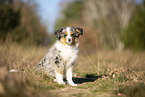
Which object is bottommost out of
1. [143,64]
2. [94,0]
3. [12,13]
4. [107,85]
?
[107,85]

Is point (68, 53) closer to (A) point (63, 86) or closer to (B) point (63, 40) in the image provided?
(B) point (63, 40)

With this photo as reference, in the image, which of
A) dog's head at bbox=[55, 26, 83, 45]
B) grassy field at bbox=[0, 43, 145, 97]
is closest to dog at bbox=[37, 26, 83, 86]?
dog's head at bbox=[55, 26, 83, 45]

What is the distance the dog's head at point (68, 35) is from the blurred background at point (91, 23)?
162 centimetres

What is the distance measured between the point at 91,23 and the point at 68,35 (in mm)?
23321

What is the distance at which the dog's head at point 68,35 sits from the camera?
4587mm

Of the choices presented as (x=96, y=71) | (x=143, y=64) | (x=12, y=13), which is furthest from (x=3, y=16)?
(x=143, y=64)

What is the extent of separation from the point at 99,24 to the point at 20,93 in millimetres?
24465

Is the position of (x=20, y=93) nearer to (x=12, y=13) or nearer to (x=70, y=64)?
(x=70, y=64)

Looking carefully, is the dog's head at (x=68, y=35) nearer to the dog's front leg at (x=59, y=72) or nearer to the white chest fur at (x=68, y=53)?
the white chest fur at (x=68, y=53)

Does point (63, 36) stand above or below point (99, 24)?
below

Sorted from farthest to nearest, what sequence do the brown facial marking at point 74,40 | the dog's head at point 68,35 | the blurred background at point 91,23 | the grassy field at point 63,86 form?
the blurred background at point 91,23 → the brown facial marking at point 74,40 → the dog's head at point 68,35 → the grassy field at point 63,86

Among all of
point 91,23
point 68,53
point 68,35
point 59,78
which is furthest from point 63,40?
point 91,23

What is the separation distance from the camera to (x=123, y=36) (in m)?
16.4

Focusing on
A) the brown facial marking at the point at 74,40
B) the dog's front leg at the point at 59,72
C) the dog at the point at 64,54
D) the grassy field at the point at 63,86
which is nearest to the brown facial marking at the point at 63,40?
the dog at the point at 64,54
